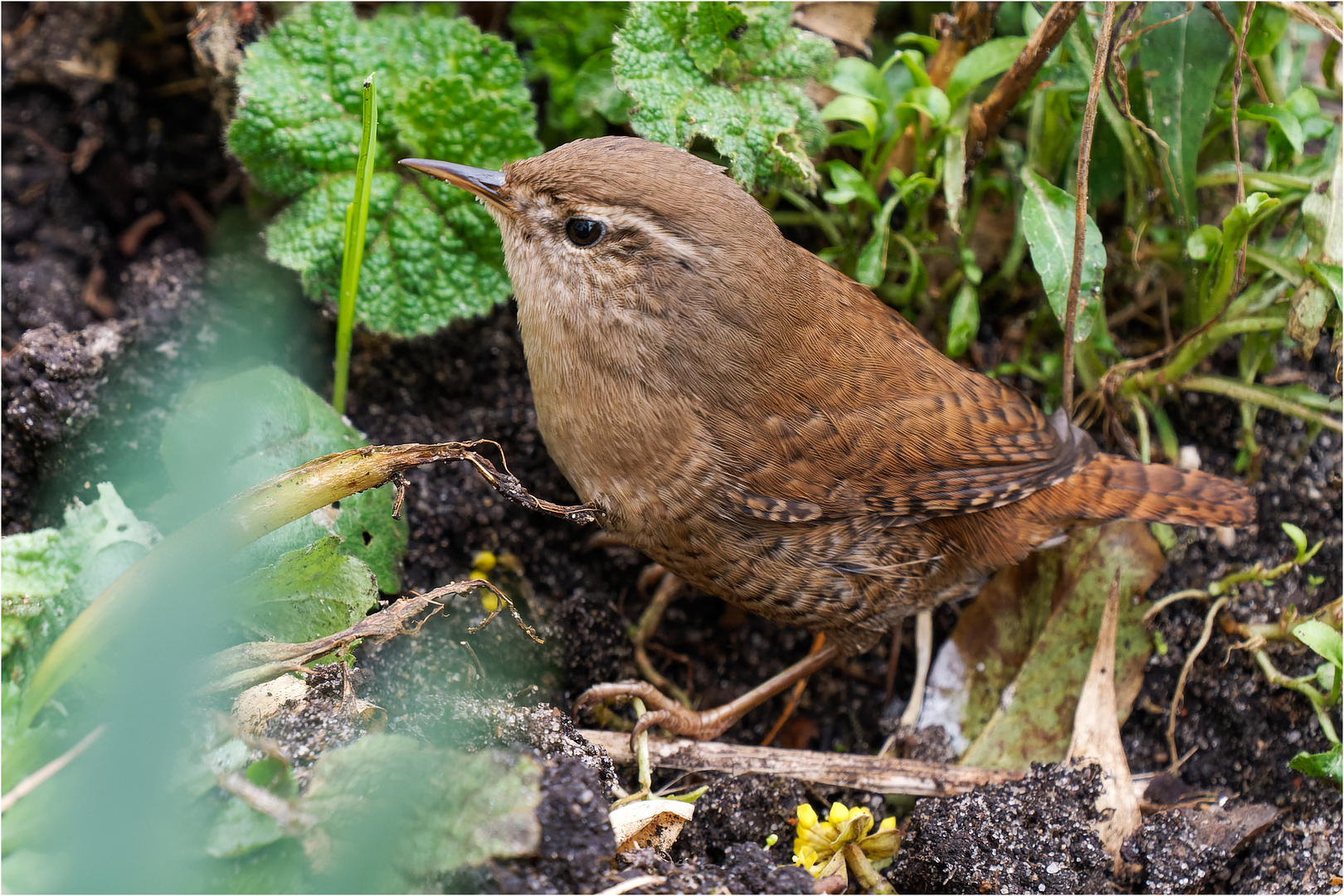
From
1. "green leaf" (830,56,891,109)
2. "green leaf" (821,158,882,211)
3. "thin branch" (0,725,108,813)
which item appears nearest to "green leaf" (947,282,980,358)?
"green leaf" (821,158,882,211)

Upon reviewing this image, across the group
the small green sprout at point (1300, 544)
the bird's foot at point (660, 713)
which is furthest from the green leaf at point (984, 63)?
the bird's foot at point (660, 713)

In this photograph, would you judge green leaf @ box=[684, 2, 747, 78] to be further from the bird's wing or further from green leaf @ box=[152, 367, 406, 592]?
green leaf @ box=[152, 367, 406, 592]

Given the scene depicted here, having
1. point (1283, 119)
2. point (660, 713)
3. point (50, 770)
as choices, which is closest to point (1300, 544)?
point (1283, 119)

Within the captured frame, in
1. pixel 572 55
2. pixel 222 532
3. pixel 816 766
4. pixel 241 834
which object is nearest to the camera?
pixel 241 834

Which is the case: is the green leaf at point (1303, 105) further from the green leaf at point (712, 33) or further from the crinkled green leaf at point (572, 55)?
the crinkled green leaf at point (572, 55)

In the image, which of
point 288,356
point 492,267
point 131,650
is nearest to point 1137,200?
point 492,267

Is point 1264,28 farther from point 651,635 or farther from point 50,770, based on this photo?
point 50,770

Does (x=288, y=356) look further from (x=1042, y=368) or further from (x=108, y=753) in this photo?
(x=1042, y=368)
